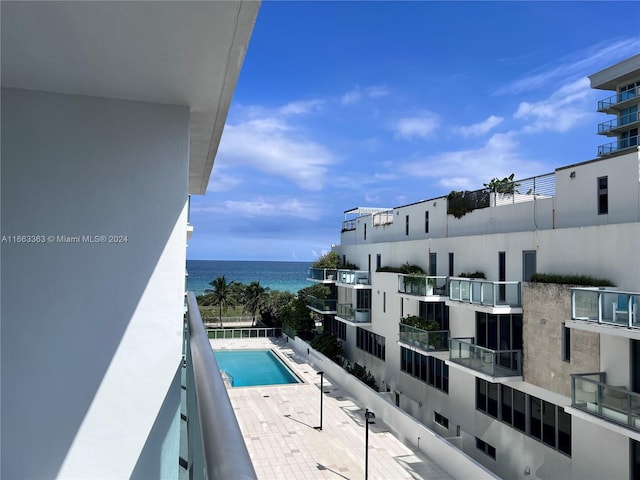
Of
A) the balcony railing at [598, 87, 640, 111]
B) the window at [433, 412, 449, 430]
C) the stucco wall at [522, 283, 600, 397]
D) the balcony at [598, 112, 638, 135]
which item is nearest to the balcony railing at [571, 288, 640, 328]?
the stucco wall at [522, 283, 600, 397]

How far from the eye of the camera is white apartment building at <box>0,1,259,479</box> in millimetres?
2268

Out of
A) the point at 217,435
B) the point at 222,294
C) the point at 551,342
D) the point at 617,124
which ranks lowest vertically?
the point at 222,294

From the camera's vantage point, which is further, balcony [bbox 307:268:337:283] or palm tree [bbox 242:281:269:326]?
palm tree [bbox 242:281:269:326]

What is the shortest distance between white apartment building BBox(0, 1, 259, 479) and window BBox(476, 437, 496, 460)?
1294cm

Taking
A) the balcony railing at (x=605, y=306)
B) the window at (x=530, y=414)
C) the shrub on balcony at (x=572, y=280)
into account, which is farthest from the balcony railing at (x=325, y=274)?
the balcony railing at (x=605, y=306)

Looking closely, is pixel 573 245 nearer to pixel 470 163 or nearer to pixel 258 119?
pixel 258 119

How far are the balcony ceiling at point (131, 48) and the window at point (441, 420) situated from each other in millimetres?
15312

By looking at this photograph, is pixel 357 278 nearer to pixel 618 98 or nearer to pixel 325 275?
pixel 325 275

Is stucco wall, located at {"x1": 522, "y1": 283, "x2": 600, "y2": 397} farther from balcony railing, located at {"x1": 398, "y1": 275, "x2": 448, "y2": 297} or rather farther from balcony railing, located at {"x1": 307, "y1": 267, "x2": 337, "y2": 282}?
balcony railing, located at {"x1": 307, "y1": 267, "x2": 337, "y2": 282}

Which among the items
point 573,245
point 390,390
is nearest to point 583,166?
point 573,245

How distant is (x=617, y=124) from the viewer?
36438mm

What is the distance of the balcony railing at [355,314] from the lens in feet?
69.2

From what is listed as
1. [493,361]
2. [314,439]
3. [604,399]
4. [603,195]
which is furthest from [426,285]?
[604,399]

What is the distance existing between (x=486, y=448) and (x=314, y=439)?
5213mm
